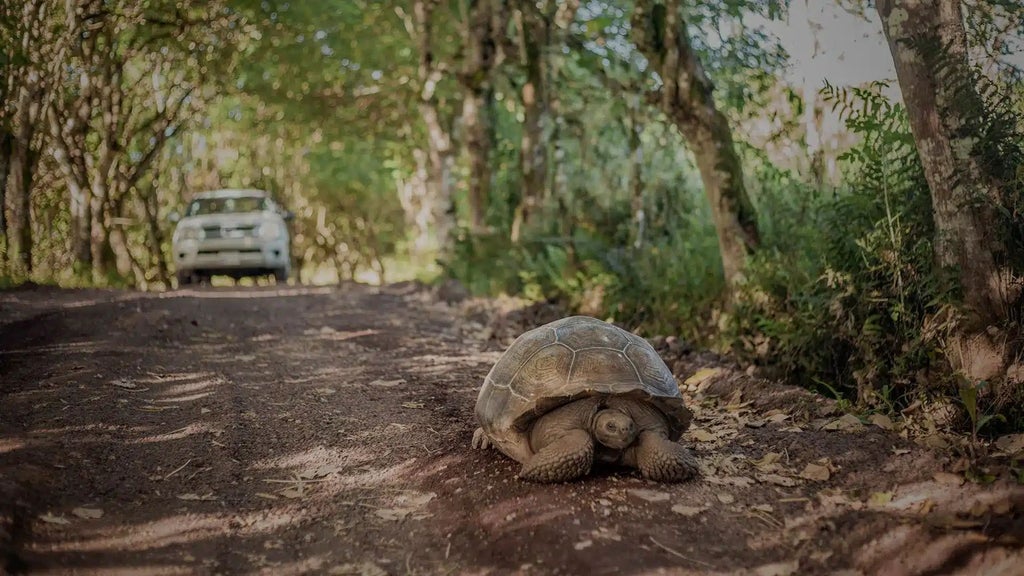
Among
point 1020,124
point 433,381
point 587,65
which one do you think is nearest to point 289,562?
point 433,381

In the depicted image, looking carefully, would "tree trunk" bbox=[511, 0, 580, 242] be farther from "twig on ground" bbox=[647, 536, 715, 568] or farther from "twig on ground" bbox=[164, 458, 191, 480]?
"twig on ground" bbox=[647, 536, 715, 568]

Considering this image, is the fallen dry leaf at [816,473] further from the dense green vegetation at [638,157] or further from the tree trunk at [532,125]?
the tree trunk at [532,125]

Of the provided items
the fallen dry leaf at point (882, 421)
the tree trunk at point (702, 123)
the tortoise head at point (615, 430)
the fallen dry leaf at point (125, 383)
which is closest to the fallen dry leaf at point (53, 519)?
the fallen dry leaf at point (125, 383)

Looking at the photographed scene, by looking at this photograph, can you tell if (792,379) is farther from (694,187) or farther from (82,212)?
(82,212)

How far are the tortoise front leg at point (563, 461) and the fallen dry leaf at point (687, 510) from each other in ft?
1.61

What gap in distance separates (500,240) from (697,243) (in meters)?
5.39

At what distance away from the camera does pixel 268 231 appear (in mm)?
17109

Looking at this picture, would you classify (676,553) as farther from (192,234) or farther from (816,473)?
(192,234)

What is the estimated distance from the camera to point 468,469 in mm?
4664

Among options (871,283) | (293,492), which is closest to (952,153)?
(871,283)

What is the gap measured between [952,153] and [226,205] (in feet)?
51.0

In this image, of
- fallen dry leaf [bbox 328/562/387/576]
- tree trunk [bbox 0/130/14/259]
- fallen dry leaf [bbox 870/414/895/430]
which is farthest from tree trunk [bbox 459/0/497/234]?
fallen dry leaf [bbox 328/562/387/576]

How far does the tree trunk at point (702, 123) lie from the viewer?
782cm

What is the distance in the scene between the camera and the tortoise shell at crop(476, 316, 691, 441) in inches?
174
